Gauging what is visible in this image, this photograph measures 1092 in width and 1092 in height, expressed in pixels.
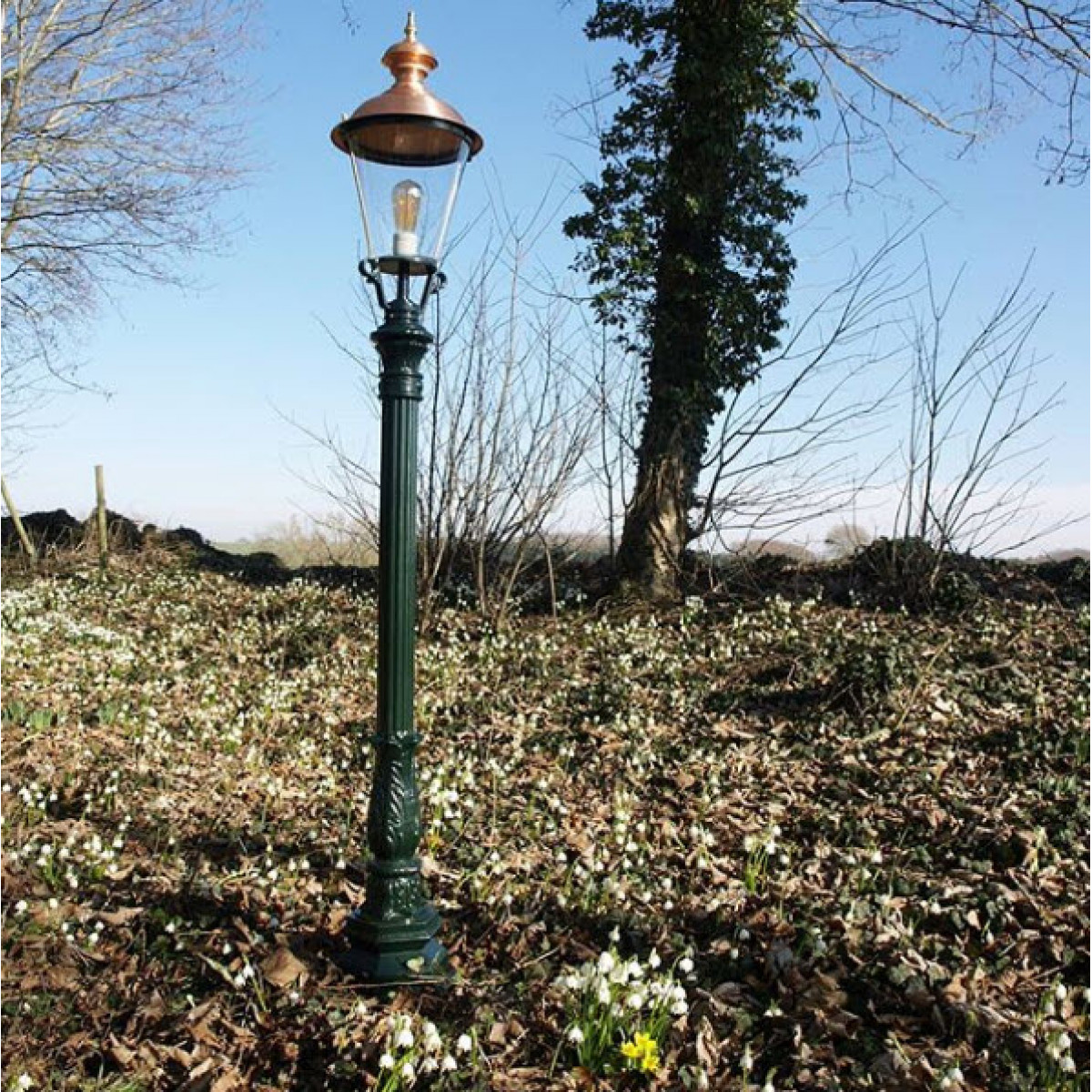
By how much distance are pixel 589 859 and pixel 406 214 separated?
2.87 metres

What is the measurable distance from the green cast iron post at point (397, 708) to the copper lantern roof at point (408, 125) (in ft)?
1.69

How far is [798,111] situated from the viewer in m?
10.2

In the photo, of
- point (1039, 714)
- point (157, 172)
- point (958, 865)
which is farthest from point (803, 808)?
point (157, 172)

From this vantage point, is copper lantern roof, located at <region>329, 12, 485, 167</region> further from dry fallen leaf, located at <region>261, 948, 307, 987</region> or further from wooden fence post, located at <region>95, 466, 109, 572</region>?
wooden fence post, located at <region>95, 466, 109, 572</region>

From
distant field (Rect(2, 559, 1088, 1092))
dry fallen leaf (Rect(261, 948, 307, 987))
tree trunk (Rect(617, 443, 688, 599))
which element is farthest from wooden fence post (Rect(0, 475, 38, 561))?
dry fallen leaf (Rect(261, 948, 307, 987))

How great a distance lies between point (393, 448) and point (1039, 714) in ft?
15.4

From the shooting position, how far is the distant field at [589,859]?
3.38 m

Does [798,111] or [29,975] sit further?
[798,111]

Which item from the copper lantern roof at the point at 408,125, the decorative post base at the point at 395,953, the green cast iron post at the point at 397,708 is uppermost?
the copper lantern roof at the point at 408,125

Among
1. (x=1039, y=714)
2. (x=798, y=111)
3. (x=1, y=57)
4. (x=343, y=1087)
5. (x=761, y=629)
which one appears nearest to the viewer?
(x=343, y=1087)

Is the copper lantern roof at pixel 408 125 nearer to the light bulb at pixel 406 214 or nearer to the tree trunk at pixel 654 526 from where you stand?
the light bulb at pixel 406 214

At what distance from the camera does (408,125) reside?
367cm

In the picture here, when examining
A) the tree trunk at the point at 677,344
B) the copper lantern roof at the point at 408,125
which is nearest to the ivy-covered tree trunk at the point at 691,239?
the tree trunk at the point at 677,344

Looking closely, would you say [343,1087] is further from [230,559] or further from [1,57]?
[1,57]
